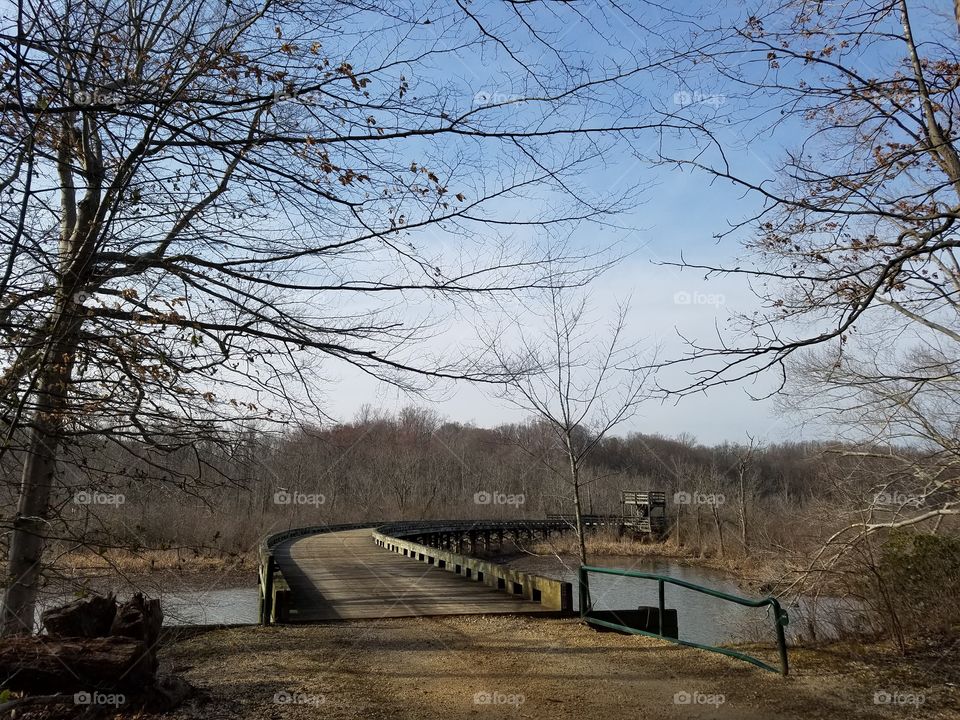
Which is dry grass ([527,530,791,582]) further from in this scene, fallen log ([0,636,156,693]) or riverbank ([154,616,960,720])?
fallen log ([0,636,156,693])

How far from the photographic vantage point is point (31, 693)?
527cm

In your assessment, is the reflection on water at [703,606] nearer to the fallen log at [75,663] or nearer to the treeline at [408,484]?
the treeline at [408,484]

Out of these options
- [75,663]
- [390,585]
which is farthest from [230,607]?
[75,663]

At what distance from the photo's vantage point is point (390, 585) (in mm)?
12781

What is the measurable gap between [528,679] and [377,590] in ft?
21.3

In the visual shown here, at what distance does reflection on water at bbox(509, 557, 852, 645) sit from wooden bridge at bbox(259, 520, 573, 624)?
6.23 feet

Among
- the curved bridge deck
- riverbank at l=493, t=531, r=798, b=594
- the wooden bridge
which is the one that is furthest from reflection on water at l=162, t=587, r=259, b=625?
riverbank at l=493, t=531, r=798, b=594

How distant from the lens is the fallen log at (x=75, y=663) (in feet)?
16.6

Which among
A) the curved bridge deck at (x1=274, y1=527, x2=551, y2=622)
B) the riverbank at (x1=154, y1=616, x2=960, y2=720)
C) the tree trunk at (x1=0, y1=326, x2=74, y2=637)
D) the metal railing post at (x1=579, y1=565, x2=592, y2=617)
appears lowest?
the curved bridge deck at (x1=274, y1=527, x2=551, y2=622)

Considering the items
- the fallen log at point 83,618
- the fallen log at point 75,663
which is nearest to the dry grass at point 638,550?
the fallen log at point 83,618

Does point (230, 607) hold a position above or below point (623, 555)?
above

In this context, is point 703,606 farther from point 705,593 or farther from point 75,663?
point 75,663

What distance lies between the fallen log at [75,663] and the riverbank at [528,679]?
50 cm

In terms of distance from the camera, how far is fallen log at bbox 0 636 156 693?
5.06 metres
